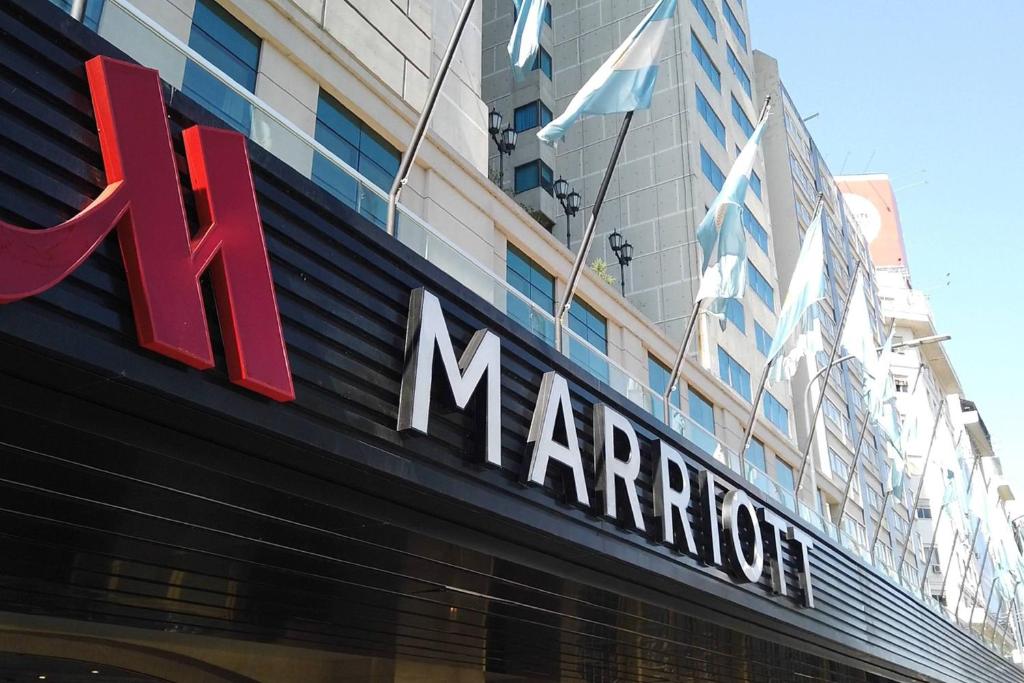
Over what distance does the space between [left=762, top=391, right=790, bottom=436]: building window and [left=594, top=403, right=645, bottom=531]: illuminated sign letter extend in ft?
77.7

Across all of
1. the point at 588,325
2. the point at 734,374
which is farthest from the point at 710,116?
the point at 588,325

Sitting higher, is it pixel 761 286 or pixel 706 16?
pixel 706 16

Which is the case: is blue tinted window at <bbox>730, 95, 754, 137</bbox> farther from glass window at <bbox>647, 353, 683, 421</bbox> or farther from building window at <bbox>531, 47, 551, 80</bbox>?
glass window at <bbox>647, 353, 683, 421</bbox>

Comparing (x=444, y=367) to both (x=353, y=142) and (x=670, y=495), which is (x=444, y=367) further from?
(x=353, y=142)

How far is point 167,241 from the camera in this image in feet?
20.4

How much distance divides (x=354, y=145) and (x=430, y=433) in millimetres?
7954

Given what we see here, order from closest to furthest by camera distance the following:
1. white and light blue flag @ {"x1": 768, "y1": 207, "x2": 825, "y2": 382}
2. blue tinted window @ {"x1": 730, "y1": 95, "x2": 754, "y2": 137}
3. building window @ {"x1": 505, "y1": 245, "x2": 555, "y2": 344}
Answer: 1. white and light blue flag @ {"x1": 768, "y1": 207, "x2": 825, "y2": 382}
2. building window @ {"x1": 505, "y1": 245, "x2": 555, "y2": 344}
3. blue tinted window @ {"x1": 730, "y1": 95, "x2": 754, "y2": 137}

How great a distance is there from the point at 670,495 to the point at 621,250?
2010cm

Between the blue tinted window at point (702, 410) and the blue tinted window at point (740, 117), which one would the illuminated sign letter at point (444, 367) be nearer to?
the blue tinted window at point (702, 410)

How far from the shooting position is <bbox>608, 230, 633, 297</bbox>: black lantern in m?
31.5

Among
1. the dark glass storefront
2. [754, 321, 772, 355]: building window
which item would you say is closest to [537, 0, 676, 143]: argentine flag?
the dark glass storefront

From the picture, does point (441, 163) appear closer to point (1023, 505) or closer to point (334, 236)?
point (334, 236)

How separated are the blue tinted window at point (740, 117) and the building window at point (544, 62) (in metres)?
8.20

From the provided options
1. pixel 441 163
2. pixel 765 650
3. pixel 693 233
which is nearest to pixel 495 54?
pixel 693 233
